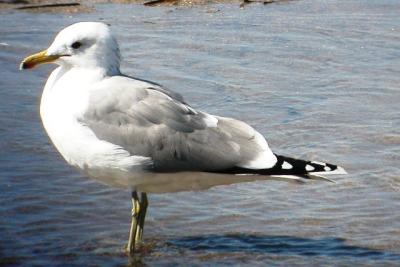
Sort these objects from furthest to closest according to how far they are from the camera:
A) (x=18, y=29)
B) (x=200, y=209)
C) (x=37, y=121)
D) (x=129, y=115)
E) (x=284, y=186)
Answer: (x=18, y=29) → (x=37, y=121) → (x=284, y=186) → (x=200, y=209) → (x=129, y=115)

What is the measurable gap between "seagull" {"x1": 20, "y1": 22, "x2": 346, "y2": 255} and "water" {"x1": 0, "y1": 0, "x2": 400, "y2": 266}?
1.33 ft

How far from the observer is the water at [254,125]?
17.8 feet

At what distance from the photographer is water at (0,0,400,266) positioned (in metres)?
5.42

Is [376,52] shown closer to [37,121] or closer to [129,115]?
[37,121]

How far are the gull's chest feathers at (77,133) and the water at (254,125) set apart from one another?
0.51 metres

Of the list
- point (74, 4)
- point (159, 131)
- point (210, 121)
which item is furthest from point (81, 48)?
point (74, 4)

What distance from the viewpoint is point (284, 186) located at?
6316mm

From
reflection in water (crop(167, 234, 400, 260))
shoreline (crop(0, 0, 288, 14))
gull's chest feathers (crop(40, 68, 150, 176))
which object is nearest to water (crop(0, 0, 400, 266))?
reflection in water (crop(167, 234, 400, 260))

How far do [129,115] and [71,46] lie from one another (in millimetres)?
485

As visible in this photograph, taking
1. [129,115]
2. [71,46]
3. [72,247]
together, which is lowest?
[72,247]

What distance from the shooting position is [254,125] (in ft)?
24.3

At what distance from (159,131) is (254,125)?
87.1 inches

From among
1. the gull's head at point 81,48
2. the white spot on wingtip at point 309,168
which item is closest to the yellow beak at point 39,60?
the gull's head at point 81,48

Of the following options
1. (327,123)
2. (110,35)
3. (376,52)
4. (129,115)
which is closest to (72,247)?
(129,115)
